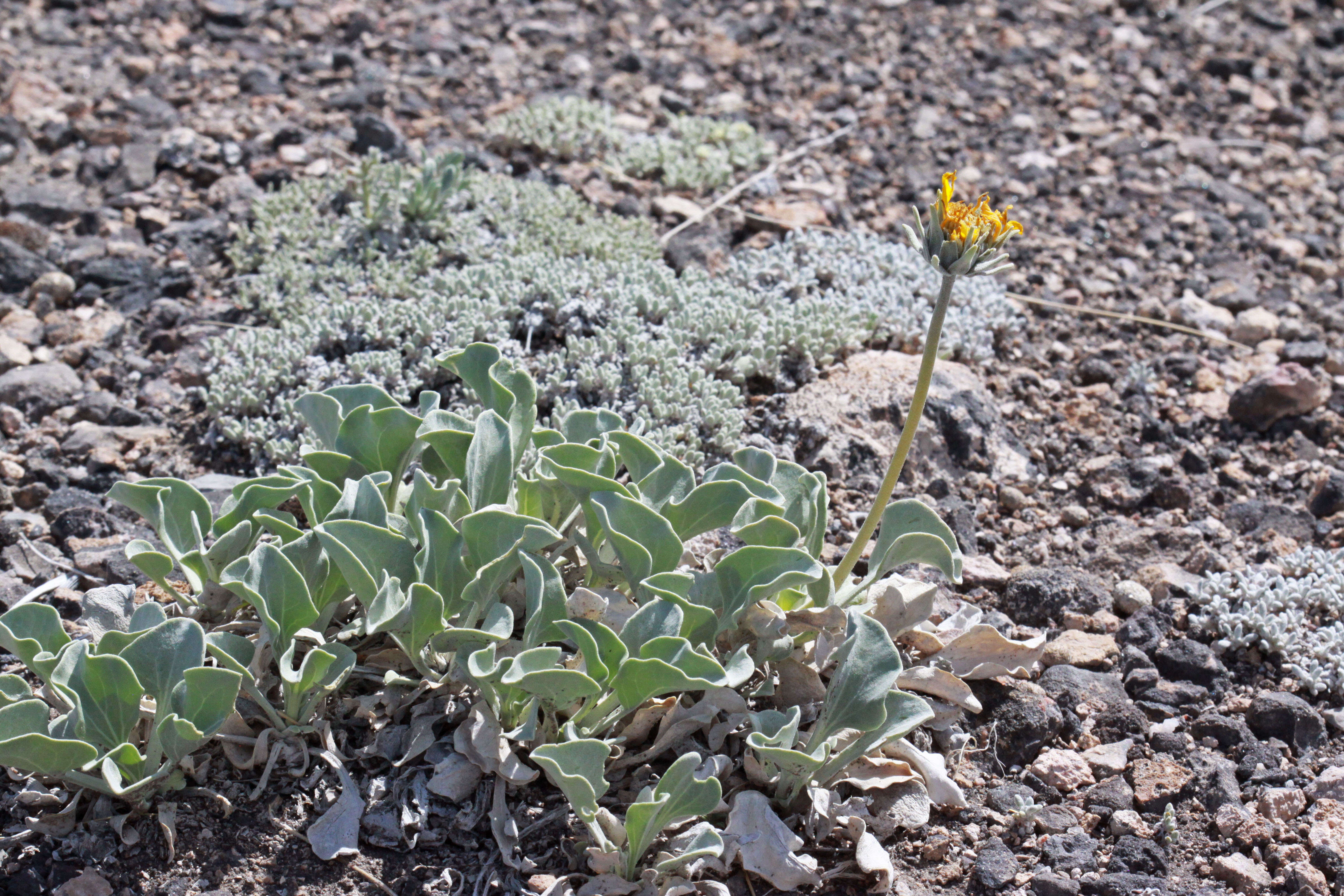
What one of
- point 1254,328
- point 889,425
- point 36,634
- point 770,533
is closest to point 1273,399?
point 1254,328

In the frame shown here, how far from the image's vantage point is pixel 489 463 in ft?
9.31

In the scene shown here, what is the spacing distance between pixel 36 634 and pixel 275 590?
1.84 ft

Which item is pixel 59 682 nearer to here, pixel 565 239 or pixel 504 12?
pixel 565 239

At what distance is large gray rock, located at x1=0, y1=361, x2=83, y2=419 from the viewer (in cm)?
414

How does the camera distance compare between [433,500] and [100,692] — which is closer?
[100,692]

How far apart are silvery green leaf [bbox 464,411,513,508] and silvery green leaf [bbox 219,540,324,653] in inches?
13.8

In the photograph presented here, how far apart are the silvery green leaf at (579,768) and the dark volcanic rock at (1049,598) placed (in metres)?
1.64

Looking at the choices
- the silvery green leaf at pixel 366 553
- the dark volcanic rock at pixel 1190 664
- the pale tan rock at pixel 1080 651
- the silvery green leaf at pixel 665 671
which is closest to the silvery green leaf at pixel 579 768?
the silvery green leaf at pixel 665 671

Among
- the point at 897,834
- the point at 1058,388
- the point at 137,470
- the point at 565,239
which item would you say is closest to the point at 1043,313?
the point at 1058,388

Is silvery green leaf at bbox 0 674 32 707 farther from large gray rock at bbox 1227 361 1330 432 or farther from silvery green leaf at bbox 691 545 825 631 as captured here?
large gray rock at bbox 1227 361 1330 432

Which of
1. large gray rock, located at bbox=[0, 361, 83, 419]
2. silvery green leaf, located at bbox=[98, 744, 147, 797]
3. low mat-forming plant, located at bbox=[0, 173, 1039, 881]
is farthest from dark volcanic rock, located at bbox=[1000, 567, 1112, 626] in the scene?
large gray rock, located at bbox=[0, 361, 83, 419]

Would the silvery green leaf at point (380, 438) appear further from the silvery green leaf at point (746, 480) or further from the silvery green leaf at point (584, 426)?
the silvery green leaf at point (746, 480)

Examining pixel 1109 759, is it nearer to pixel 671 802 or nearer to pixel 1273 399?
pixel 671 802

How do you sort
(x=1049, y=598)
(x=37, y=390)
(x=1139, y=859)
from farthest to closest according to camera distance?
1. (x=37, y=390)
2. (x=1049, y=598)
3. (x=1139, y=859)
